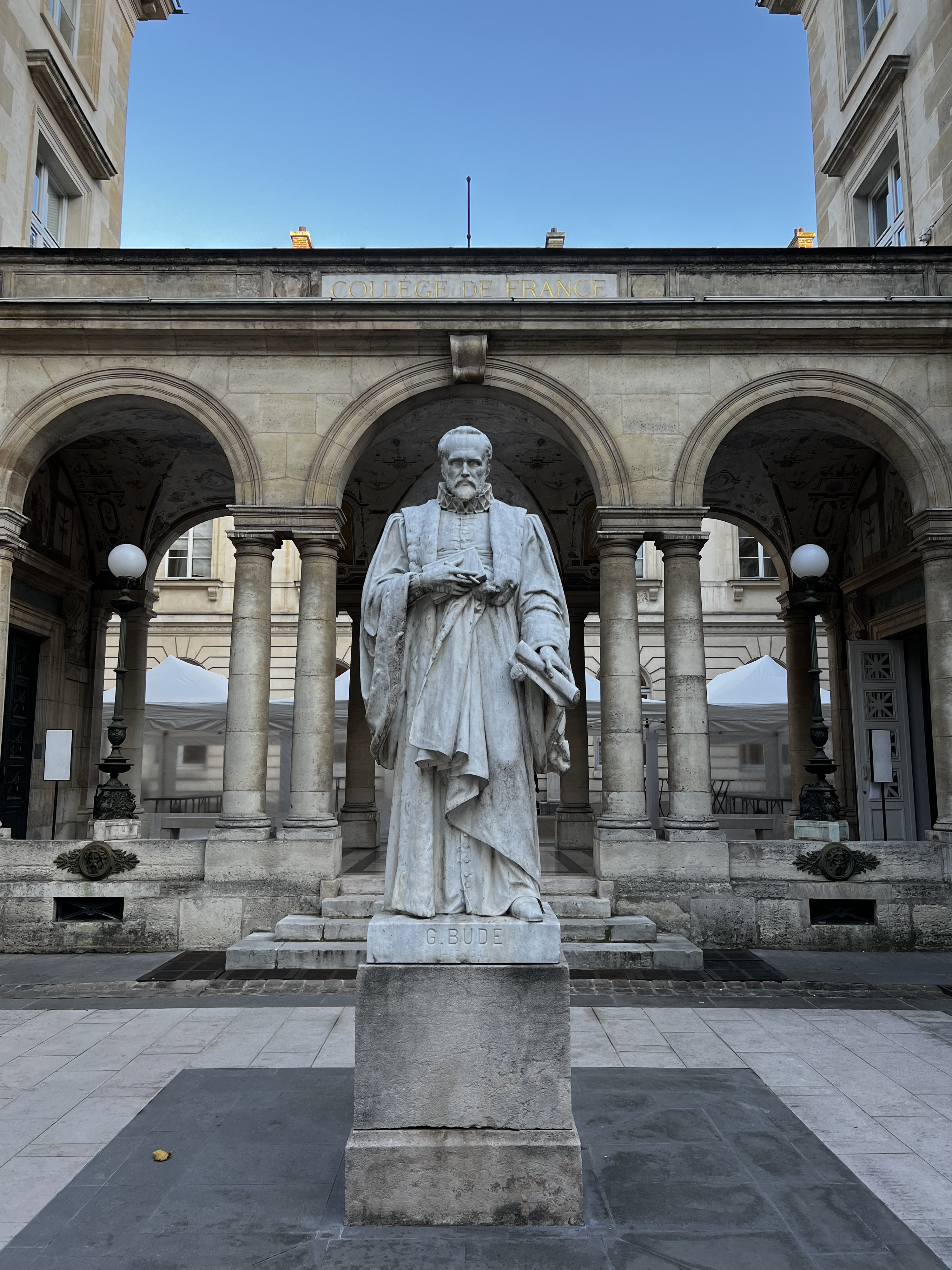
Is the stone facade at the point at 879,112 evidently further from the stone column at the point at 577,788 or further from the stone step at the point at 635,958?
the stone step at the point at 635,958

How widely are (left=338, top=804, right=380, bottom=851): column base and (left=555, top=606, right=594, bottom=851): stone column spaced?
115 inches

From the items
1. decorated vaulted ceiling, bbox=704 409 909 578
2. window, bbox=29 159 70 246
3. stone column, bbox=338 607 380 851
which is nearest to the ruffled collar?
Result: decorated vaulted ceiling, bbox=704 409 909 578

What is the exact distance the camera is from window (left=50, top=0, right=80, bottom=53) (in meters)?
16.2

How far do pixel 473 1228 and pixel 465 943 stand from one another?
40.0 inches

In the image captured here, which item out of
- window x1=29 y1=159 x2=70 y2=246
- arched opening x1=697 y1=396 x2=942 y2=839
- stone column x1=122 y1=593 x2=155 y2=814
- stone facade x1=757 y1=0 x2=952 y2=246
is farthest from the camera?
window x1=29 y1=159 x2=70 y2=246

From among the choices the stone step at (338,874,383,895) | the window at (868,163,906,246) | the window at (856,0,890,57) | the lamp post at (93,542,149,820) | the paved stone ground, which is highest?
the window at (856,0,890,57)

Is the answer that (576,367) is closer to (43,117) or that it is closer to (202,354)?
(202,354)

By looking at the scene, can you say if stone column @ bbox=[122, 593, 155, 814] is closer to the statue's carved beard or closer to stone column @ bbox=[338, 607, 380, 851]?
stone column @ bbox=[338, 607, 380, 851]

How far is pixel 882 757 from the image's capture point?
1141cm

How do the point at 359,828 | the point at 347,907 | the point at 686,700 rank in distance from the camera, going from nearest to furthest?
the point at 347,907, the point at 686,700, the point at 359,828

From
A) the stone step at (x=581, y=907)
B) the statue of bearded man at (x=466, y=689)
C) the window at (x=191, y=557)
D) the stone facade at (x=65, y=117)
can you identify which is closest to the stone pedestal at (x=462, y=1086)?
the statue of bearded man at (x=466, y=689)

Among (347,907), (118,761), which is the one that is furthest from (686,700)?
(118,761)

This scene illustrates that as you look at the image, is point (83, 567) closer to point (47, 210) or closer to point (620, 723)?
point (47, 210)

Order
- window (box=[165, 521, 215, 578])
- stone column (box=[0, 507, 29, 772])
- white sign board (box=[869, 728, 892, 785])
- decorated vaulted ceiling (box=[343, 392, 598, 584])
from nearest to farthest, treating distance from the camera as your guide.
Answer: stone column (box=[0, 507, 29, 772]), white sign board (box=[869, 728, 892, 785]), decorated vaulted ceiling (box=[343, 392, 598, 584]), window (box=[165, 521, 215, 578])
